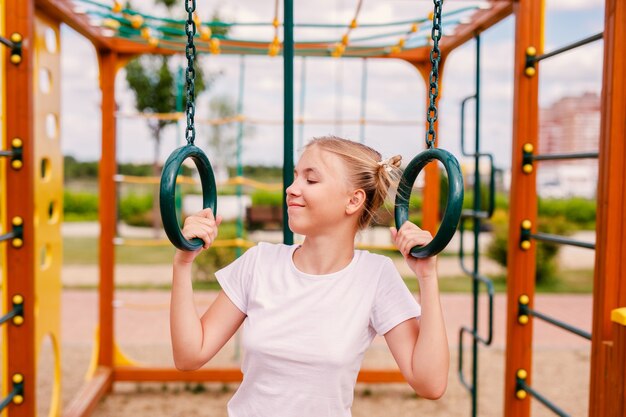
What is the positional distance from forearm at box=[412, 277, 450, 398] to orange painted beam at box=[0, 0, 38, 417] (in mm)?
2070

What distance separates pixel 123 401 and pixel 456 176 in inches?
152

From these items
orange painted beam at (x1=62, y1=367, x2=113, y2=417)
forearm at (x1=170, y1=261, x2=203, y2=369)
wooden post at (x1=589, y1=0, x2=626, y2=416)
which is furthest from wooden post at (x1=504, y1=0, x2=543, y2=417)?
orange painted beam at (x1=62, y1=367, x2=113, y2=417)

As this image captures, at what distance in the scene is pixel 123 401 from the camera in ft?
15.1

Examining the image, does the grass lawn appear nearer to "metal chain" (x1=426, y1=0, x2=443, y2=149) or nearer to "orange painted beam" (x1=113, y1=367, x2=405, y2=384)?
"orange painted beam" (x1=113, y1=367, x2=405, y2=384)

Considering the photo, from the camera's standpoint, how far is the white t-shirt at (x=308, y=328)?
1.48 m

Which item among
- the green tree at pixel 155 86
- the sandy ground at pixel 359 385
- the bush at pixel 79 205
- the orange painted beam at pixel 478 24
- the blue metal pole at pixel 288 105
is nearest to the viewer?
the blue metal pole at pixel 288 105

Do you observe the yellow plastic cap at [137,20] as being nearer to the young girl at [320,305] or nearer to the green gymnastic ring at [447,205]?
the young girl at [320,305]

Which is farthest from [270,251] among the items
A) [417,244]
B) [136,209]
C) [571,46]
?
[136,209]

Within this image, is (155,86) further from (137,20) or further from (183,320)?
(183,320)

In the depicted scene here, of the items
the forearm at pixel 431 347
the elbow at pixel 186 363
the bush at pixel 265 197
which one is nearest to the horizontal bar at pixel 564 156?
the forearm at pixel 431 347

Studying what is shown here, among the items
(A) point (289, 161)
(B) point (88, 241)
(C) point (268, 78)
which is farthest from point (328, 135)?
(B) point (88, 241)

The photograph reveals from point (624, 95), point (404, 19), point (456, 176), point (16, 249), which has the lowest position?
point (16, 249)

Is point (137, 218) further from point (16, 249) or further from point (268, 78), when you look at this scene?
point (16, 249)

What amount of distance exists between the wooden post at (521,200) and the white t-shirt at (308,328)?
5.48 feet
